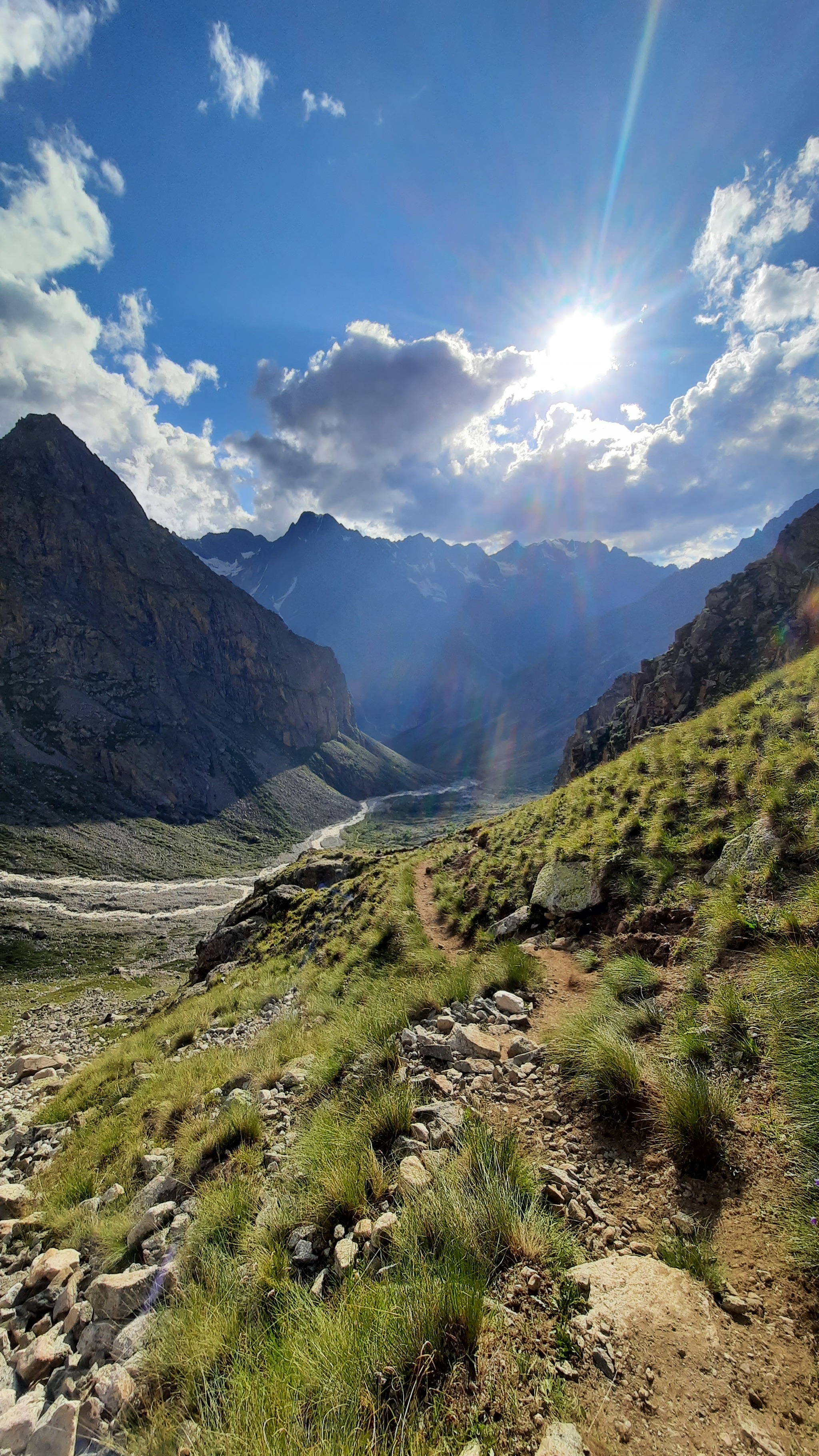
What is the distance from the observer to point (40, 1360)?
412 centimetres

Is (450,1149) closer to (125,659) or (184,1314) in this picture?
(184,1314)

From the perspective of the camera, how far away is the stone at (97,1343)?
399 centimetres

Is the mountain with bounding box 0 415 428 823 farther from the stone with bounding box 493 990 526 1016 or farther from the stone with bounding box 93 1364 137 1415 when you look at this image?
the stone with bounding box 93 1364 137 1415

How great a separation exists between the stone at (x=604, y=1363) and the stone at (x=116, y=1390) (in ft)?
10.2

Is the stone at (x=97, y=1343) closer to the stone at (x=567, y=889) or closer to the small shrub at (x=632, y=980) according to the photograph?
the small shrub at (x=632, y=980)

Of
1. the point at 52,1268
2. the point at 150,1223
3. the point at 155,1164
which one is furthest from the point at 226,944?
the point at 150,1223

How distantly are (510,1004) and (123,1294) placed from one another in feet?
15.1

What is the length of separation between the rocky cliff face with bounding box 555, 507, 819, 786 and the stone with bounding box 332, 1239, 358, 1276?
35301mm

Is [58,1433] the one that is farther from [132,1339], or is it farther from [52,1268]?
[52,1268]

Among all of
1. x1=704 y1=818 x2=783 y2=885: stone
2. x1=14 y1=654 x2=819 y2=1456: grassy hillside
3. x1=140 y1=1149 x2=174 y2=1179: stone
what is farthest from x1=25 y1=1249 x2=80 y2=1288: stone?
x1=704 y1=818 x2=783 y2=885: stone

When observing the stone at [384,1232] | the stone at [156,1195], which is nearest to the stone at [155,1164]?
the stone at [156,1195]

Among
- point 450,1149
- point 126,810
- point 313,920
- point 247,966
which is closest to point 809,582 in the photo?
point 313,920

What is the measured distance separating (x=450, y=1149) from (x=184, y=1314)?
2124 mm

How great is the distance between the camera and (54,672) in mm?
166500
